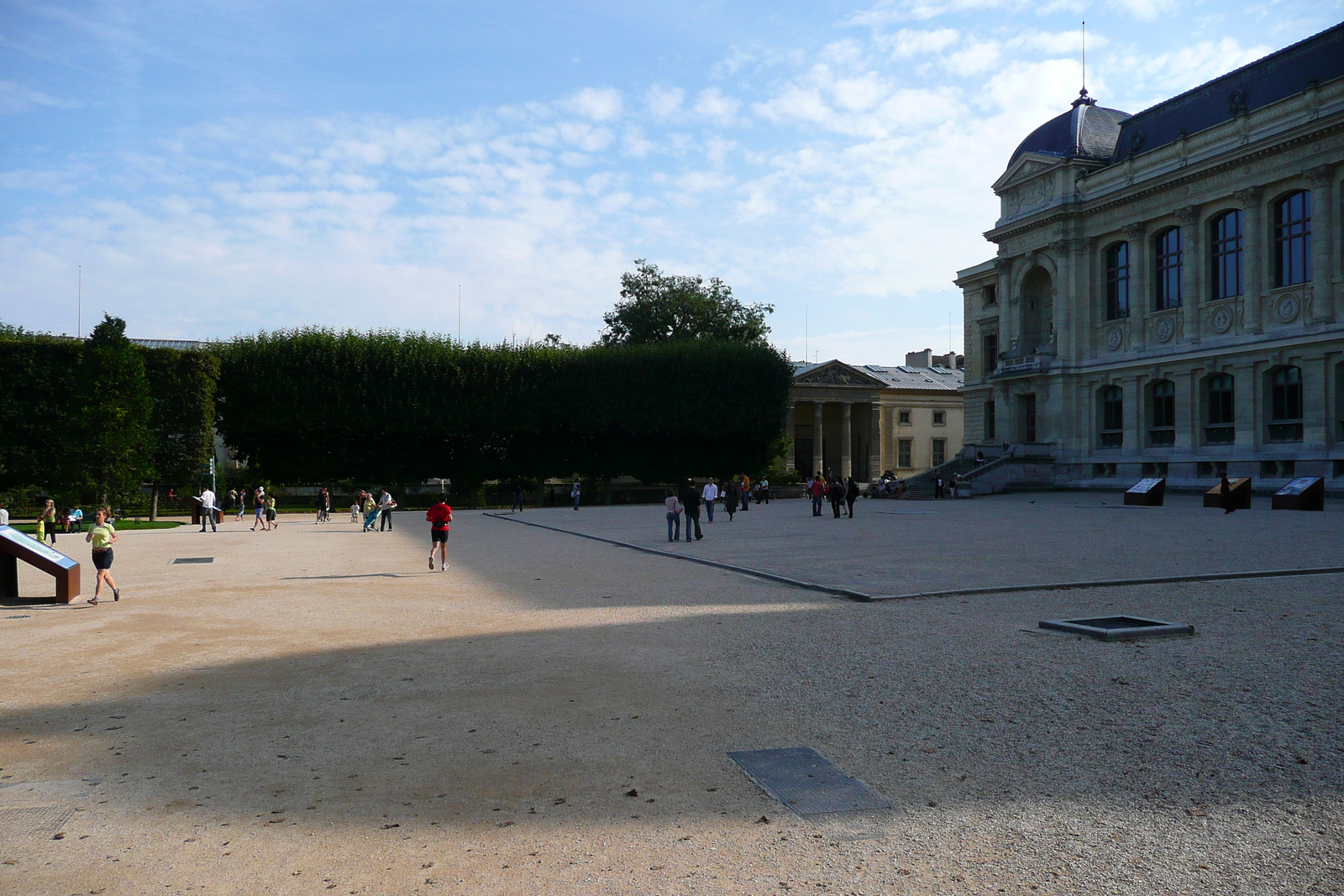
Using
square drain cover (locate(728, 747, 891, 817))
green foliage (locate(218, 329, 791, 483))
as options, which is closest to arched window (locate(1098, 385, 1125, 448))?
green foliage (locate(218, 329, 791, 483))

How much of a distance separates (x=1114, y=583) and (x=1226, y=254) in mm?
41135

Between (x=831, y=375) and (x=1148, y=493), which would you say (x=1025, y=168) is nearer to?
(x=1148, y=493)

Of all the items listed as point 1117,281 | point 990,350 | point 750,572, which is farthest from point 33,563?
point 990,350

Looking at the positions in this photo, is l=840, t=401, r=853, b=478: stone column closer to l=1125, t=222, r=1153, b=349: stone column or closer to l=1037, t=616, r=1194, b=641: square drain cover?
l=1125, t=222, r=1153, b=349: stone column

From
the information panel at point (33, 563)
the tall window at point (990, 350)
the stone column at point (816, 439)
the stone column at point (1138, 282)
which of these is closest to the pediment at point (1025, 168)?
the stone column at point (1138, 282)

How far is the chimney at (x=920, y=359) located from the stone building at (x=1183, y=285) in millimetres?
36999

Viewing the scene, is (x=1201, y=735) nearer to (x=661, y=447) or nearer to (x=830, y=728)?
(x=830, y=728)

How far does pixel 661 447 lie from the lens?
Result: 58.2m

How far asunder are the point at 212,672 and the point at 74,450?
121ft

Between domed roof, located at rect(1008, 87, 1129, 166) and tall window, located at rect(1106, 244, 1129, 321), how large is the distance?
19.3 ft

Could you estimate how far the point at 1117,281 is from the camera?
2148 inches

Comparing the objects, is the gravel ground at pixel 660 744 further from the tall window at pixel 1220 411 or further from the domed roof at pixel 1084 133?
the domed roof at pixel 1084 133

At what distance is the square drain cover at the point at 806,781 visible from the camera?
5.11 m

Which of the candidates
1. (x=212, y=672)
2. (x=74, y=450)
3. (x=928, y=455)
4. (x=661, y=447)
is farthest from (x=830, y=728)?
(x=928, y=455)
